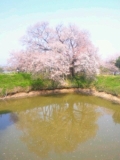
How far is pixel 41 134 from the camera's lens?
38.7 feet

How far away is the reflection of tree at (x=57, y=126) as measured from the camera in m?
10.4

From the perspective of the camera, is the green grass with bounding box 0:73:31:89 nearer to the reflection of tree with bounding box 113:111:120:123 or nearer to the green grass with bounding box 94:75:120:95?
the green grass with bounding box 94:75:120:95

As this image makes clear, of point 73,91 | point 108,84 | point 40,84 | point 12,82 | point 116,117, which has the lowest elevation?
point 116,117

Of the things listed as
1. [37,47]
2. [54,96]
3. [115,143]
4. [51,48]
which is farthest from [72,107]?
[37,47]

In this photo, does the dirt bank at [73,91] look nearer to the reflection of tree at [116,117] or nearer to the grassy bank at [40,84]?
the grassy bank at [40,84]

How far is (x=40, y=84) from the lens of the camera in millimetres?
23688

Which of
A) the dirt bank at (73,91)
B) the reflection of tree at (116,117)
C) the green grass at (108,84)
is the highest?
the green grass at (108,84)

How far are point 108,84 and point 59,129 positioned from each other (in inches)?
496

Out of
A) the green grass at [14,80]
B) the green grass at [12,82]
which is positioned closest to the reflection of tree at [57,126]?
the green grass at [12,82]

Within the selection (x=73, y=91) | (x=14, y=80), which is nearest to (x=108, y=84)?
(x=73, y=91)

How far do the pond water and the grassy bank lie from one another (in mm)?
1747

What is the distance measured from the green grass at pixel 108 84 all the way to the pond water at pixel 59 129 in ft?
5.53

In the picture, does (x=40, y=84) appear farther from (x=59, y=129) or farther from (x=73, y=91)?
(x=59, y=129)

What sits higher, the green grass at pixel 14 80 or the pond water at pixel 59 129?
the green grass at pixel 14 80
